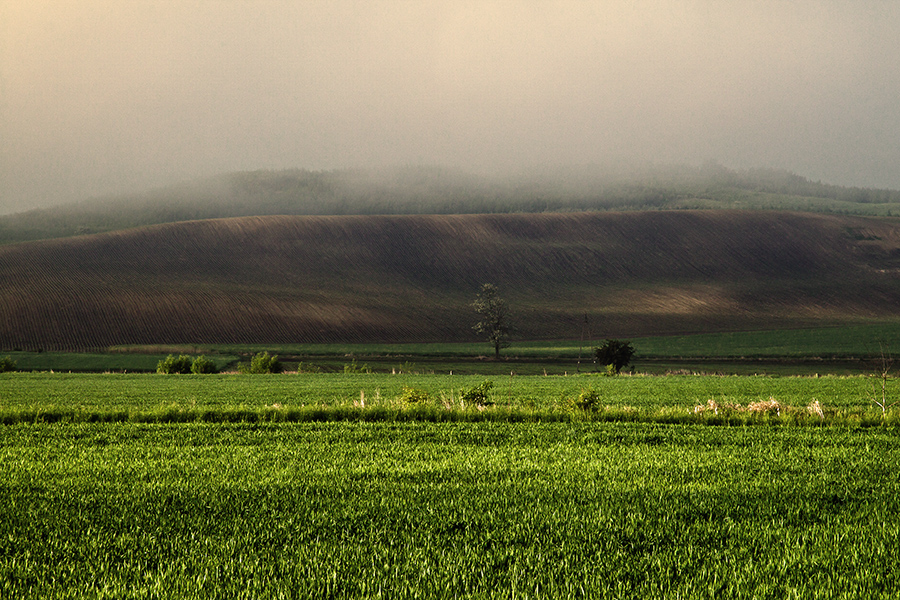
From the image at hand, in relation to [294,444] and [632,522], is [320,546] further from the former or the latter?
[294,444]

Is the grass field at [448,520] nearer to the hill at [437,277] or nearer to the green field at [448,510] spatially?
the green field at [448,510]

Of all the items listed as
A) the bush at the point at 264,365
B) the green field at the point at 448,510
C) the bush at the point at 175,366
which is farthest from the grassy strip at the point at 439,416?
the bush at the point at 175,366

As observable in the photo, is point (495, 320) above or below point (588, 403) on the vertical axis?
below

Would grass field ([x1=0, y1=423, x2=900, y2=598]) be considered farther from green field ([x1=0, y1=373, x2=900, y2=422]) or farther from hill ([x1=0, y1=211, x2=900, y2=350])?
hill ([x1=0, y1=211, x2=900, y2=350])

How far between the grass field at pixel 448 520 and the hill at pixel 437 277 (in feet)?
289

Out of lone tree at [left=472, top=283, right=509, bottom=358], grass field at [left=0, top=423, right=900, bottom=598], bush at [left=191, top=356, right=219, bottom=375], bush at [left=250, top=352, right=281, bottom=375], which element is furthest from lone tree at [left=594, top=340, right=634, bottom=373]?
grass field at [left=0, top=423, right=900, bottom=598]

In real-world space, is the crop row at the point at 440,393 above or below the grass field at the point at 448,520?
below

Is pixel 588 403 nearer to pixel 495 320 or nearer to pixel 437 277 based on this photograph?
pixel 495 320

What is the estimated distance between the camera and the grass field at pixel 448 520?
5.74 meters

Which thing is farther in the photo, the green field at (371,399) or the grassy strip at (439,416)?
the green field at (371,399)

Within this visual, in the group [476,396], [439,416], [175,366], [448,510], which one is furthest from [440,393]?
[175,366]

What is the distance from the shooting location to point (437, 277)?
149750mm

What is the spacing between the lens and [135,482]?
9500 millimetres

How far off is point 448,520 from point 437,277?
467ft
